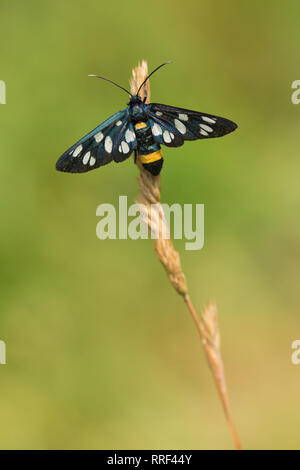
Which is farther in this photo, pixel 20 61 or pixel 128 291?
pixel 20 61

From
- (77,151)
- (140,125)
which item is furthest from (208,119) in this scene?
(77,151)

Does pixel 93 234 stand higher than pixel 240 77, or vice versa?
pixel 240 77

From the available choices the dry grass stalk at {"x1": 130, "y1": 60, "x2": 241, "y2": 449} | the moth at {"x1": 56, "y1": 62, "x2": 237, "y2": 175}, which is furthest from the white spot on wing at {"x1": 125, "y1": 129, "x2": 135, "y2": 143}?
the dry grass stalk at {"x1": 130, "y1": 60, "x2": 241, "y2": 449}

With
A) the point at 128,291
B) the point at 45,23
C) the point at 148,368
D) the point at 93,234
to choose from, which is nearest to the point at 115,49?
the point at 45,23

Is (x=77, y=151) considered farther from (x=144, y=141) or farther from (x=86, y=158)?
(x=144, y=141)

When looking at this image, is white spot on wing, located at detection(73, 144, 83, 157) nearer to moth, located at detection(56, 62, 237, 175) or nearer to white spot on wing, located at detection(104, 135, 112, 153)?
moth, located at detection(56, 62, 237, 175)

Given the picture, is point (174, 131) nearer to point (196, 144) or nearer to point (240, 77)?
point (196, 144)

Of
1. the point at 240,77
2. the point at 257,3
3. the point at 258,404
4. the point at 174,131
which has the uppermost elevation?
the point at 257,3

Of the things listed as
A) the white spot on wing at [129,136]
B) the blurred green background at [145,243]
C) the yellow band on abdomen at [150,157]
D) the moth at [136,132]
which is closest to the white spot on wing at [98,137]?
the moth at [136,132]
